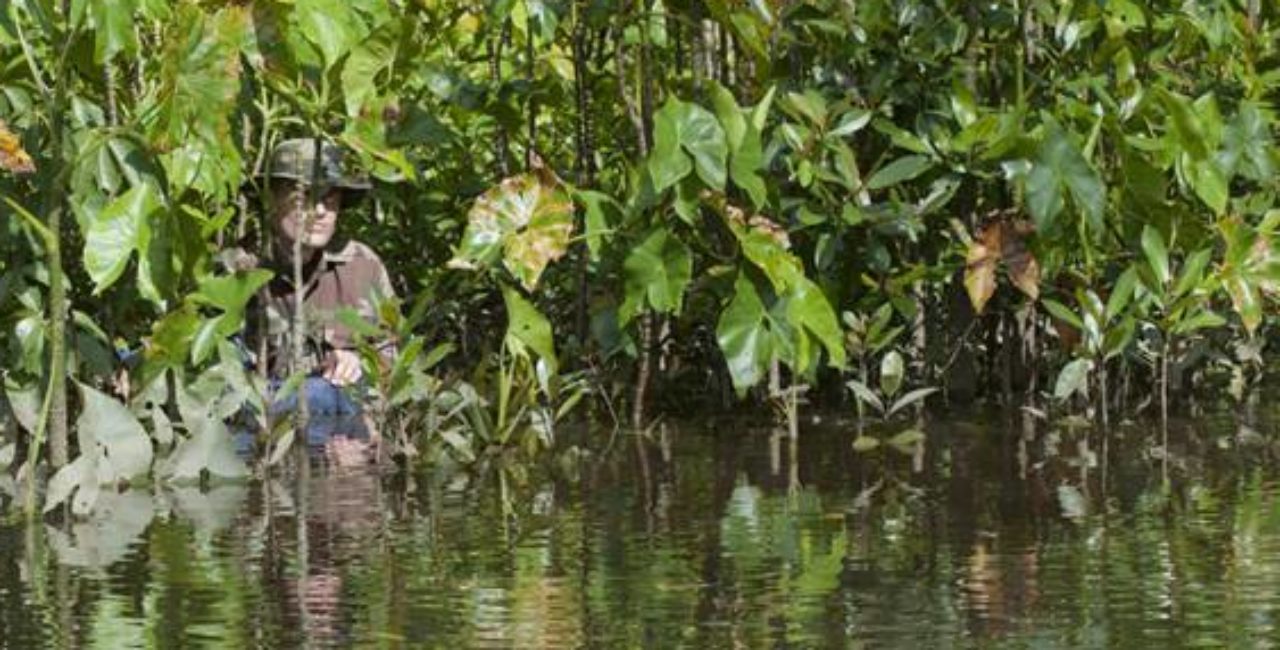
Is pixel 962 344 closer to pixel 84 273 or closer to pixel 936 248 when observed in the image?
pixel 936 248

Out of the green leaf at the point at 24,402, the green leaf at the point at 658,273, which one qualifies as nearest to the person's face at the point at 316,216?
the green leaf at the point at 658,273

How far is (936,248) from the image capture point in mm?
6551

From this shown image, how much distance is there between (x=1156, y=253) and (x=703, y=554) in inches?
80.0

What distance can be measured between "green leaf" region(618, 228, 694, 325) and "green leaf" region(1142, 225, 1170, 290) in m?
1.02

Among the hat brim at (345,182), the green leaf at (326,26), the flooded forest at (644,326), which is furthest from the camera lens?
the hat brim at (345,182)

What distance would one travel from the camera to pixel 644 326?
20.4 ft

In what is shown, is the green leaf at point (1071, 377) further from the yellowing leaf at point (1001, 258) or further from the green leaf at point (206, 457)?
the green leaf at point (206, 457)

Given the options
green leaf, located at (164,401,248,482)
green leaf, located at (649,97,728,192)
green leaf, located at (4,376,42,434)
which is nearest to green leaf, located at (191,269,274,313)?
green leaf, located at (164,401,248,482)

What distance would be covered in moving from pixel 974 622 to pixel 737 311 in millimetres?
2237

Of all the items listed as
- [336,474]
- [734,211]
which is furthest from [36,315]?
[734,211]

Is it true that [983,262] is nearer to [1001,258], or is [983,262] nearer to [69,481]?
[1001,258]

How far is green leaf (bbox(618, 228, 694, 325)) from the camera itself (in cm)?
579

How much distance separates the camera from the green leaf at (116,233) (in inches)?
199

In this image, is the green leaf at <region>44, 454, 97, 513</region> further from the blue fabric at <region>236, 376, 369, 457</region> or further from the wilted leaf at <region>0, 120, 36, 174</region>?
the blue fabric at <region>236, 376, 369, 457</region>
